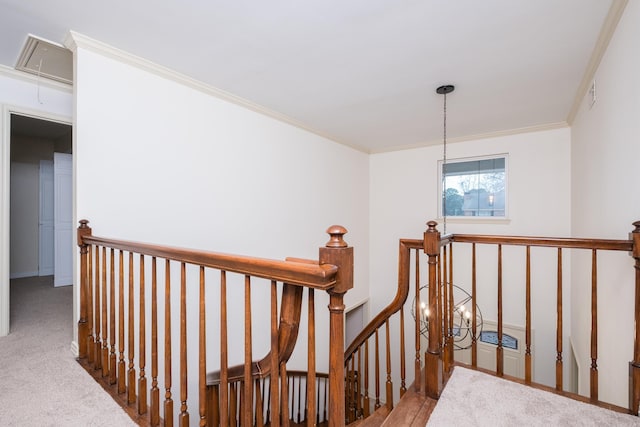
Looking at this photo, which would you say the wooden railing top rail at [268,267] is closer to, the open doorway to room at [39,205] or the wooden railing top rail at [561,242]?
the wooden railing top rail at [561,242]

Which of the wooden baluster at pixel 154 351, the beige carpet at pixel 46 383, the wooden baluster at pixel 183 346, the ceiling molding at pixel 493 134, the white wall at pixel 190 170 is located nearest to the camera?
the wooden baluster at pixel 183 346

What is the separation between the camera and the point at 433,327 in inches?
66.4

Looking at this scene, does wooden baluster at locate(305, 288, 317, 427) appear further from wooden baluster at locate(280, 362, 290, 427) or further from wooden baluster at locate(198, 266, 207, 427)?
wooden baluster at locate(198, 266, 207, 427)

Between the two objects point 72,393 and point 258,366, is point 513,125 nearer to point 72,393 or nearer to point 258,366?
point 258,366

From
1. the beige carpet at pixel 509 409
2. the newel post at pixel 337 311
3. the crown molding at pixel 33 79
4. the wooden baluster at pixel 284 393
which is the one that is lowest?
the beige carpet at pixel 509 409

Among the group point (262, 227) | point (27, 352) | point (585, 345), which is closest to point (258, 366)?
point (27, 352)

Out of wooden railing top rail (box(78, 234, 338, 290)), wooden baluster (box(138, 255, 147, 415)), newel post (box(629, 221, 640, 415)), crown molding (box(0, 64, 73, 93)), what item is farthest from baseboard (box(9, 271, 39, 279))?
newel post (box(629, 221, 640, 415))

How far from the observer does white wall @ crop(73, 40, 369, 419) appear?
2.16m

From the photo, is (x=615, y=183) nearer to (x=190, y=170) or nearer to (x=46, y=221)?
(x=190, y=170)

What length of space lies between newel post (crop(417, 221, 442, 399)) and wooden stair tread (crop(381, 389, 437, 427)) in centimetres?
6

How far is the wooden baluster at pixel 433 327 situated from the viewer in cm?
166

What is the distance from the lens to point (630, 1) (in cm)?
163

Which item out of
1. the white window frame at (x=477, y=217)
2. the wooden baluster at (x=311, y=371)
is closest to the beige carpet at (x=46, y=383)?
the wooden baluster at (x=311, y=371)

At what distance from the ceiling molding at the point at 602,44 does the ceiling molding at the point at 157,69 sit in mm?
2852
